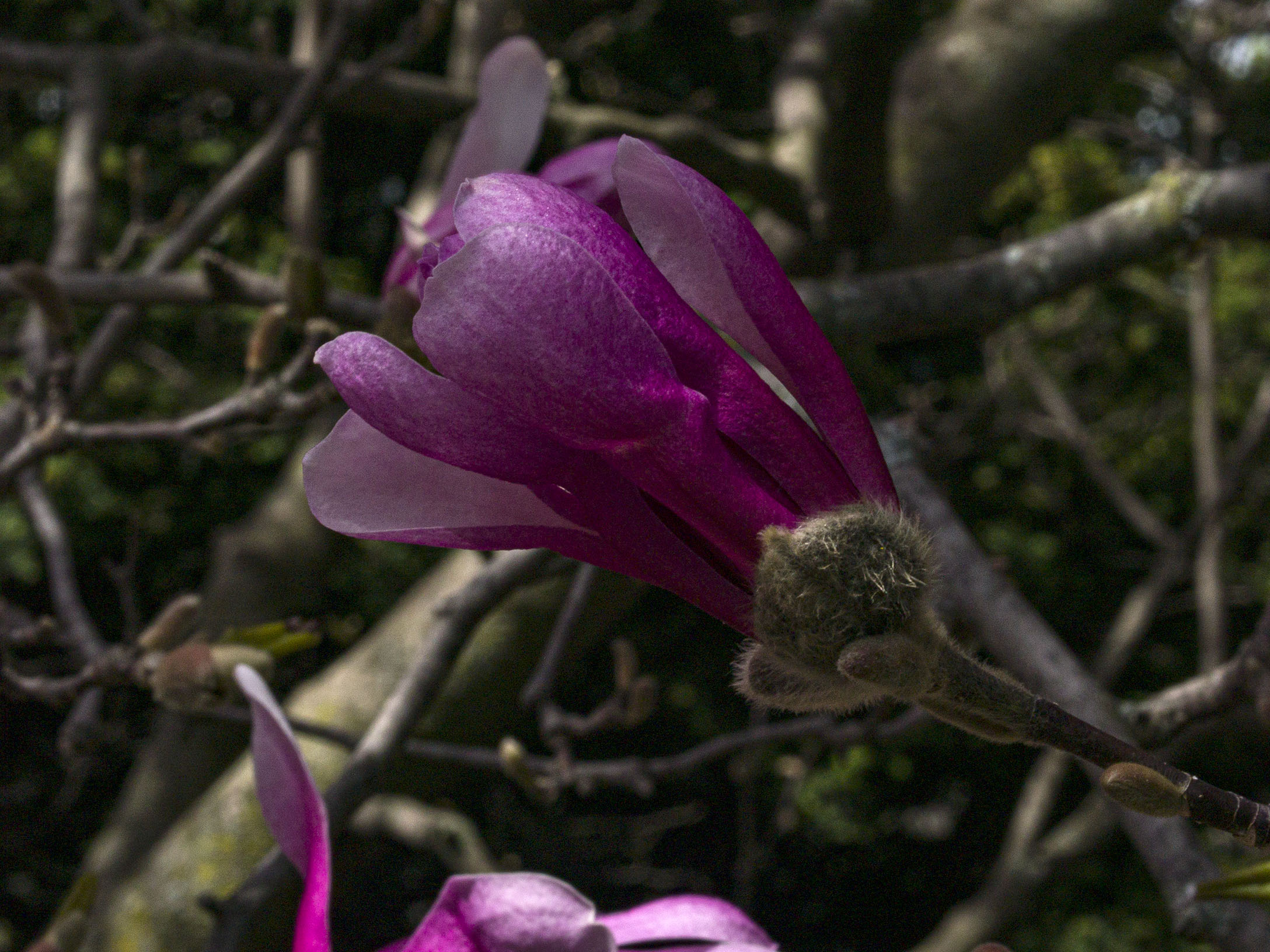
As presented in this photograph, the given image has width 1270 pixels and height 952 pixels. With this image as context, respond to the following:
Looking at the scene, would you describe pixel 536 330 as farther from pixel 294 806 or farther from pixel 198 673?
pixel 198 673

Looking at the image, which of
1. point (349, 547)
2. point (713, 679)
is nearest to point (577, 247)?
point (349, 547)

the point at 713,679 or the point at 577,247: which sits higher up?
the point at 577,247

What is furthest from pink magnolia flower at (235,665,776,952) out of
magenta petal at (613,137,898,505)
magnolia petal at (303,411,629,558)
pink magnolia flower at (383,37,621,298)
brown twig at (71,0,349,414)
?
brown twig at (71,0,349,414)

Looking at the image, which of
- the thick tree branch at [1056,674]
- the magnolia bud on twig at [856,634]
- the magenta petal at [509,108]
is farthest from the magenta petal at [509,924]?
the magenta petal at [509,108]

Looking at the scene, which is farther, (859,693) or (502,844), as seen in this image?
(502,844)

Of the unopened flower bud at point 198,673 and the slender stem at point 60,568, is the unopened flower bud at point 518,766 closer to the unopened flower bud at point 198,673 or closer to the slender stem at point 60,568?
the unopened flower bud at point 198,673

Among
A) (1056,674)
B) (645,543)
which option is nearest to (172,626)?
(645,543)

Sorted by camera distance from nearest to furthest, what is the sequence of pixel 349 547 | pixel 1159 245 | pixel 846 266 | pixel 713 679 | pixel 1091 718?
pixel 1091 718
pixel 1159 245
pixel 846 266
pixel 349 547
pixel 713 679

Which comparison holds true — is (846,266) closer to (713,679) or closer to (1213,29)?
(1213,29)
